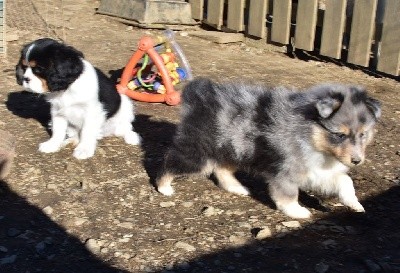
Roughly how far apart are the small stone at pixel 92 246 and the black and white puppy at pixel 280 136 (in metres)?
0.90

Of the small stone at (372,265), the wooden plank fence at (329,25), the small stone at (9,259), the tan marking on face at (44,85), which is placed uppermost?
the tan marking on face at (44,85)

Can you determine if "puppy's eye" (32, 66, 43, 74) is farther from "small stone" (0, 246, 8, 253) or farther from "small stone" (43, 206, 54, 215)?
"small stone" (0, 246, 8, 253)

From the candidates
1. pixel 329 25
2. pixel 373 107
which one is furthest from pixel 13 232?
pixel 329 25

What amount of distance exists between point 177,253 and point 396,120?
11.9 ft

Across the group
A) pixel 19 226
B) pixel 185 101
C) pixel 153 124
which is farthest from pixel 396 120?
pixel 19 226

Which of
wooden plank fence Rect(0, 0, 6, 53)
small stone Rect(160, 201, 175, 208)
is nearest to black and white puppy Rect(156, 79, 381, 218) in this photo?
small stone Rect(160, 201, 175, 208)

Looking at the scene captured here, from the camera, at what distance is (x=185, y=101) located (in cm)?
495

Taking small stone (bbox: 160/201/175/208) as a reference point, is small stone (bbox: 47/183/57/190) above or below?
above

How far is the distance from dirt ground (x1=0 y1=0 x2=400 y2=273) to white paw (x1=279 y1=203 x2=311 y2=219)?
46mm

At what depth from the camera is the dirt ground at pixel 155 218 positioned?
414cm

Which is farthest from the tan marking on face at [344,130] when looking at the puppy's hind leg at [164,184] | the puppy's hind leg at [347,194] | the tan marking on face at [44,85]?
the tan marking on face at [44,85]

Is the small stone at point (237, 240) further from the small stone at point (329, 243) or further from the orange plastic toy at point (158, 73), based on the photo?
the orange plastic toy at point (158, 73)

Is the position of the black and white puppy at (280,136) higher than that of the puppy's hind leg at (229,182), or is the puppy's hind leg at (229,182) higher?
the black and white puppy at (280,136)

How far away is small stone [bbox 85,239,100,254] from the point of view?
4.22 metres
